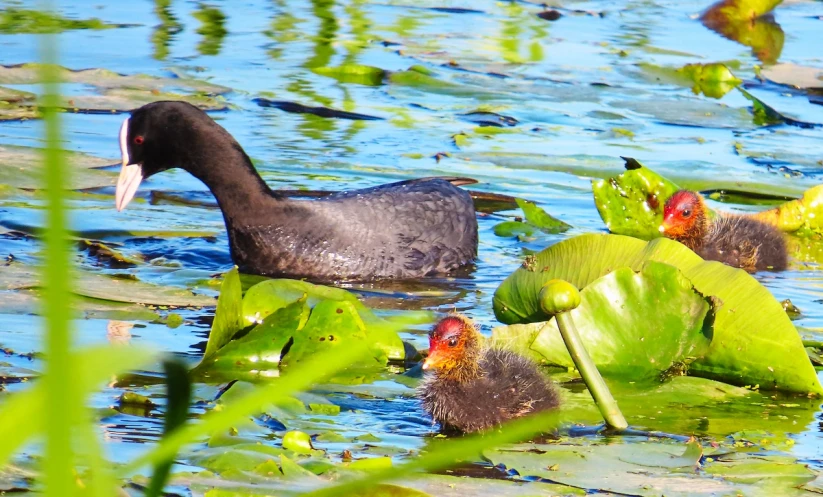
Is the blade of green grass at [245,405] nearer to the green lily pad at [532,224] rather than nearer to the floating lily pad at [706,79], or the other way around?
the green lily pad at [532,224]

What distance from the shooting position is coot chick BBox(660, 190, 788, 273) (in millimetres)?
6492

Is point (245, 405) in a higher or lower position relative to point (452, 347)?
higher

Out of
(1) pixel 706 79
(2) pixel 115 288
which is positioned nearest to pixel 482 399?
(2) pixel 115 288

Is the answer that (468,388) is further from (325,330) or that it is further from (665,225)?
(665,225)

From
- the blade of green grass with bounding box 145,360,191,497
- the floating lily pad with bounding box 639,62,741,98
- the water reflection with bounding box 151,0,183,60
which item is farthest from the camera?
the water reflection with bounding box 151,0,183,60

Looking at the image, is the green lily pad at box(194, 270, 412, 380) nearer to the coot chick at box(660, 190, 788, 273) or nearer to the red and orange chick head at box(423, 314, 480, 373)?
the red and orange chick head at box(423, 314, 480, 373)

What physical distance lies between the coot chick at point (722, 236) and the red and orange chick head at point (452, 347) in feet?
9.85

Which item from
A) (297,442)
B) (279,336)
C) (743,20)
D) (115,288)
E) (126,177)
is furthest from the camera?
(743,20)

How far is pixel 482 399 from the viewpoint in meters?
3.74

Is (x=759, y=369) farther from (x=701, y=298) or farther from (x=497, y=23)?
(x=497, y=23)

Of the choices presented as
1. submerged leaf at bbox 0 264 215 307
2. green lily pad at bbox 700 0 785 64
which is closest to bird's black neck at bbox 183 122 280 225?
submerged leaf at bbox 0 264 215 307

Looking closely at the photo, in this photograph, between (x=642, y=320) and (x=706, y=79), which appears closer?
(x=642, y=320)

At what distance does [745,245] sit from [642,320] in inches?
108

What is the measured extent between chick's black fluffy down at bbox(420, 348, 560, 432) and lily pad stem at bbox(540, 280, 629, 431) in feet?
1.62
